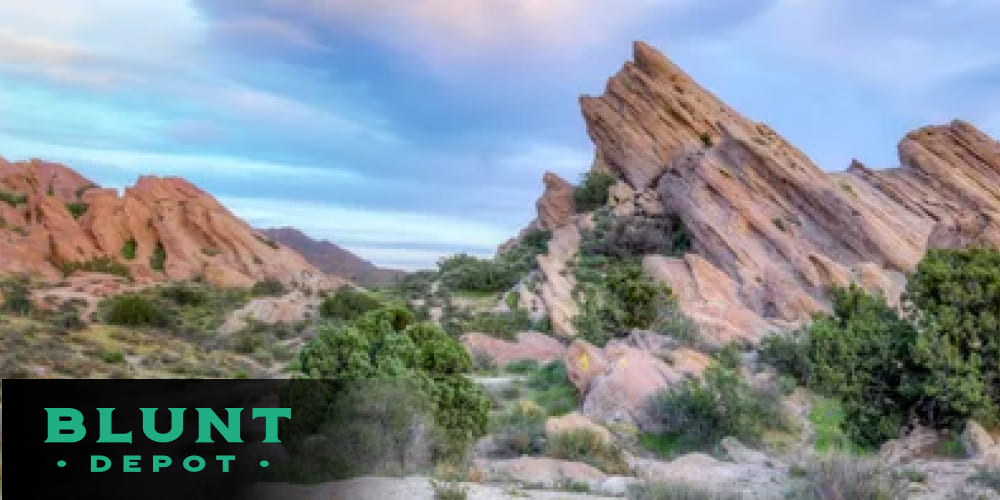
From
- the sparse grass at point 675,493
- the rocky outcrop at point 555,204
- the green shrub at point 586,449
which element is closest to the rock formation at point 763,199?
the rocky outcrop at point 555,204

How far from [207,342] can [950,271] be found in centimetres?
2947

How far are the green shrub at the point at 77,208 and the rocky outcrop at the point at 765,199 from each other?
1206 inches

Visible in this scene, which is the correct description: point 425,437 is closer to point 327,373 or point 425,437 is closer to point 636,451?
point 327,373

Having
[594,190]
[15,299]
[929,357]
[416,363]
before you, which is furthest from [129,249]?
[929,357]

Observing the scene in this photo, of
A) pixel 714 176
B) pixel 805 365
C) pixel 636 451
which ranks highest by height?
pixel 714 176

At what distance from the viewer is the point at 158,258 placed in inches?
2242

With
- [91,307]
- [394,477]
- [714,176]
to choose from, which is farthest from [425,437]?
[91,307]

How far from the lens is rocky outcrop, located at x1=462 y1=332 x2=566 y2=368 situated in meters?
28.3

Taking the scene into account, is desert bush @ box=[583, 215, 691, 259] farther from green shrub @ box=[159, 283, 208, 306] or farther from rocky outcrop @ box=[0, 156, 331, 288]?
rocky outcrop @ box=[0, 156, 331, 288]

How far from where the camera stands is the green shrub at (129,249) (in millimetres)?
55688

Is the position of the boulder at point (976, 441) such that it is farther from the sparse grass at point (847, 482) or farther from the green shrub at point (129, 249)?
the green shrub at point (129, 249)

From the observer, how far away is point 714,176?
42.8 metres

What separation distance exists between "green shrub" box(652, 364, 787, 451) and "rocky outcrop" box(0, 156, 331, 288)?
4012 centimetres

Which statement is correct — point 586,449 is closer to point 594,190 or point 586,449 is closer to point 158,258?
point 594,190
